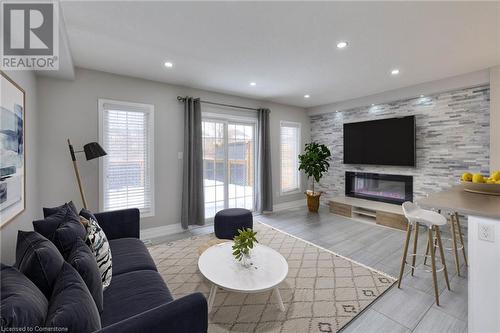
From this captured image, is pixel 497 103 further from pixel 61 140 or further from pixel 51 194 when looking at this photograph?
pixel 51 194

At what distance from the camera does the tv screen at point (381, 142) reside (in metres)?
4.12

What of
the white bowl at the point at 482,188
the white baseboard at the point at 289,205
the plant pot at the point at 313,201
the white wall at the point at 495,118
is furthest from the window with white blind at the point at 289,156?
the white bowl at the point at 482,188

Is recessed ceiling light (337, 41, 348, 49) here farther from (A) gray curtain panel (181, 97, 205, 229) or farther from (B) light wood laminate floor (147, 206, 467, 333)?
(B) light wood laminate floor (147, 206, 467, 333)

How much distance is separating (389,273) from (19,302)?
305cm

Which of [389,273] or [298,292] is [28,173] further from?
[389,273]

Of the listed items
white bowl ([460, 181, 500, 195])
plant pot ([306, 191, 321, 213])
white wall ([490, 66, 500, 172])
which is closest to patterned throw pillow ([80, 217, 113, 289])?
white bowl ([460, 181, 500, 195])

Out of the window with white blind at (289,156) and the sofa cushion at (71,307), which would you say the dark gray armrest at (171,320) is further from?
the window with white blind at (289,156)

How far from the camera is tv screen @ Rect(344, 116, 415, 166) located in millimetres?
4121

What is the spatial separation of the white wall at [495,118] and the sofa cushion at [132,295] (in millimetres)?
4373

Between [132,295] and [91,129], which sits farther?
[91,129]

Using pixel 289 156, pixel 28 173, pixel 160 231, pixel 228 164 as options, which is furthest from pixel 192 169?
pixel 289 156

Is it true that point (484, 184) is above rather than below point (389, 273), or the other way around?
above

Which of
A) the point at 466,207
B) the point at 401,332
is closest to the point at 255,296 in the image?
the point at 401,332

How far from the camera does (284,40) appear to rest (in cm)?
243
